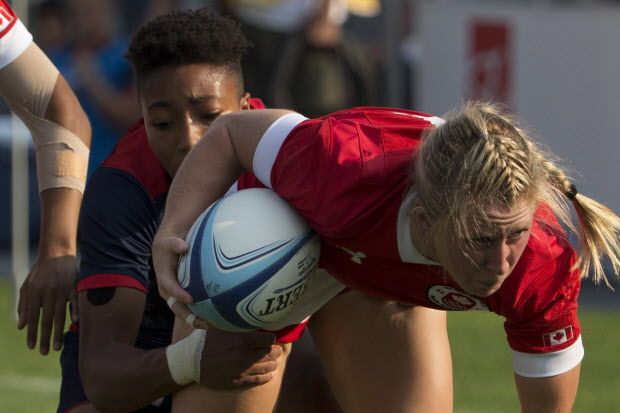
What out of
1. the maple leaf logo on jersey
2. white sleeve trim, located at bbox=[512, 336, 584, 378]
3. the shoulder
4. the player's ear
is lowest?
white sleeve trim, located at bbox=[512, 336, 584, 378]

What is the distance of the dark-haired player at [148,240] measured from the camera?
413cm

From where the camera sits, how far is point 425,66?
409 inches

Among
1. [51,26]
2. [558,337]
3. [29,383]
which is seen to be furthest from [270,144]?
[51,26]

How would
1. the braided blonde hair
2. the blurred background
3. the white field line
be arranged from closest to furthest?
the braided blonde hair
the white field line
the blurred background

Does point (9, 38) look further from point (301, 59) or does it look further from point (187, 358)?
point (301, 59)

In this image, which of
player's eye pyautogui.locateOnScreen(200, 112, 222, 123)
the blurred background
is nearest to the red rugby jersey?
player's eye pyautogui.locateOnScreen(200, 112, 222, 123)

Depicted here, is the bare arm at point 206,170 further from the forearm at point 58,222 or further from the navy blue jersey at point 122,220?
the forearm at point 58,222

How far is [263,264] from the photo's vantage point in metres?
3.72

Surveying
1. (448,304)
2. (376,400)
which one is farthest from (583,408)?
(448,304)

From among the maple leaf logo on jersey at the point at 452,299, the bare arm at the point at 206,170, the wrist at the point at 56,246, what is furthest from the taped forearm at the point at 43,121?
the maple leaf logo on jersey at the point at 452,299

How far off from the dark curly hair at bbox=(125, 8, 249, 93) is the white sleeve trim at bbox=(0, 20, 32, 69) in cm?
37

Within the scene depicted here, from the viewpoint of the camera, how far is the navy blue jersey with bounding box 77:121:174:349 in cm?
427

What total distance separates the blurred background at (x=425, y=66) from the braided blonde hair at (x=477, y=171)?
243 inches

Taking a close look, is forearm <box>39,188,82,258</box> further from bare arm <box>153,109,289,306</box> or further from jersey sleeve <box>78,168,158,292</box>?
bare arm <box>153,109,289,306</box>
